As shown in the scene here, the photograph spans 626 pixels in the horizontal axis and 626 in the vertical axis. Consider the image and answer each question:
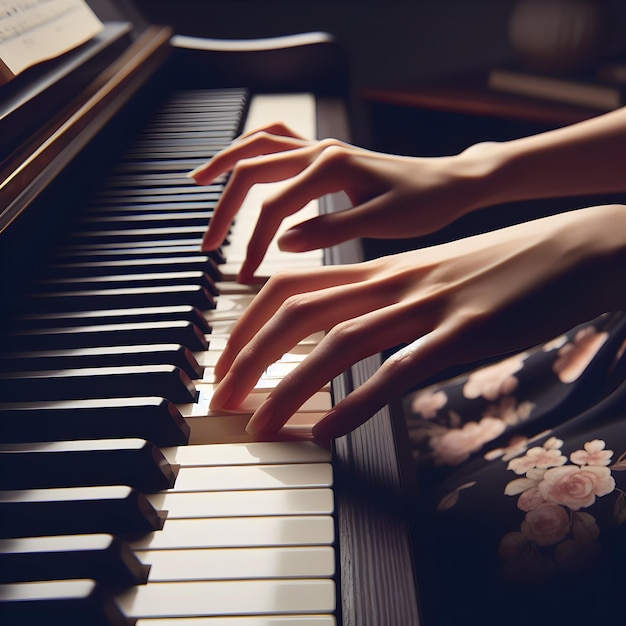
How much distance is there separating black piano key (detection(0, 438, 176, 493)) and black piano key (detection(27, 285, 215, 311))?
0.25 meters

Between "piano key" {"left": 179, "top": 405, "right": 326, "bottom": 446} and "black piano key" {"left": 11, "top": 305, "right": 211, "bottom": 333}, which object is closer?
"piano key" {"left": 179, "top": 405, "right": 326, "bottom": 446}

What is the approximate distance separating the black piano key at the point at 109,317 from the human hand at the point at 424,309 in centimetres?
11

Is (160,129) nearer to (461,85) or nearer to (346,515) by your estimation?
(346,515)

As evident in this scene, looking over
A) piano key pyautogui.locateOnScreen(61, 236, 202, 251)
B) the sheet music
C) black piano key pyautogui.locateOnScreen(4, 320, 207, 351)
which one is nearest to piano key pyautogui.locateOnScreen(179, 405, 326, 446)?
black piano key pyautogui.locateOnScreen(4, 320, 207, 351)

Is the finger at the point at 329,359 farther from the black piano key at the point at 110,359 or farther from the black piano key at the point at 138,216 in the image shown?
the black piano key at the point at 138,216

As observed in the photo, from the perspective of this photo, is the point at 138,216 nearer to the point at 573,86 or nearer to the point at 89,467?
the point at 89,467

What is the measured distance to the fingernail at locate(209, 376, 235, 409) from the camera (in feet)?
1.94

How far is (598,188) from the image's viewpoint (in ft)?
2.87

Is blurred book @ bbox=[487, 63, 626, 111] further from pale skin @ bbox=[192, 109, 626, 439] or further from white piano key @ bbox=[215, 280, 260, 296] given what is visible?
white piano key @ bbox=[215, 280, 260, 296]

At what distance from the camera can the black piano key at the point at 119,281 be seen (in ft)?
2.56

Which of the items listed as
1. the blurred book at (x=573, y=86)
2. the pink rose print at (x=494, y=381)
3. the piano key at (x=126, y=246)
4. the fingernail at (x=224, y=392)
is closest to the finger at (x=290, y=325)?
the fingernail at (x=224, y=392)

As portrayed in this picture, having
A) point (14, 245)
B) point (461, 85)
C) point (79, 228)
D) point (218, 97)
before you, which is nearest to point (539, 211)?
→ point (461, 85)

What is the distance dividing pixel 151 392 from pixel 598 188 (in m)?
0.64

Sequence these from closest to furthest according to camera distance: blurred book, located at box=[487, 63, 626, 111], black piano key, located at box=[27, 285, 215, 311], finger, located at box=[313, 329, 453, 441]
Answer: finger, located at box=[313, 329, 453, 441] → black piano key, located at box=[27, 285, 215, 311] → blurred book, located at box=[487, 63, 626, 111]
